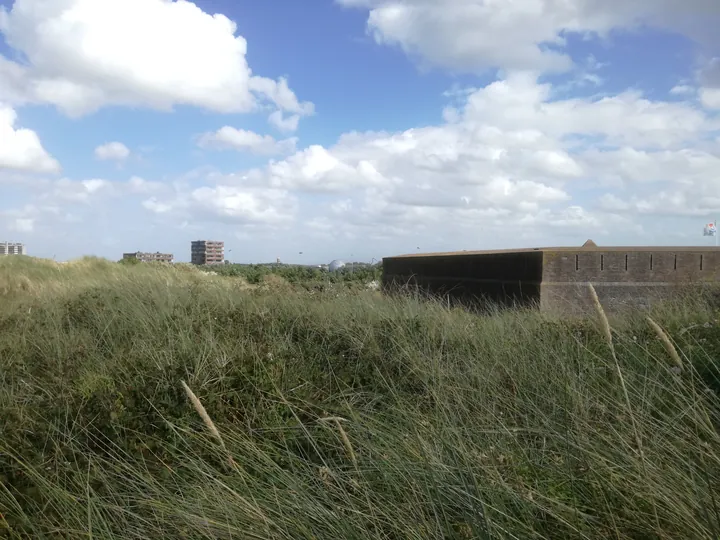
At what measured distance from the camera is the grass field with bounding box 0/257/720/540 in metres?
2.14

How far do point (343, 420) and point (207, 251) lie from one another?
4226cm

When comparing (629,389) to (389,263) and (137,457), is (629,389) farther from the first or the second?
(389,263)

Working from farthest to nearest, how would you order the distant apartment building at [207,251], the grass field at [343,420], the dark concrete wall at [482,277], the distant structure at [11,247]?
the distant apartment building at [207,251], the distant structure at [11,247], the dark concrete wall at [482,277], the grass field at [343,420]

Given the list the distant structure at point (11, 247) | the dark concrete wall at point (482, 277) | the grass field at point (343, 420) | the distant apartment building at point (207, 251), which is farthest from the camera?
the distant apartment building at point (207, 251)

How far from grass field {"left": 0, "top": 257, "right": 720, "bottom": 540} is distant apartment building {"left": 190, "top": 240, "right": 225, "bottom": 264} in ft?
115

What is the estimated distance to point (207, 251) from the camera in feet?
142

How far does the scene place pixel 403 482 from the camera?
96.3 inches

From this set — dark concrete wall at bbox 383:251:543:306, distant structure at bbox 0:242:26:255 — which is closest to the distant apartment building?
distant structure at bbox 0:242:26:255

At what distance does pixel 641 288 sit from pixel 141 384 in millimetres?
6960

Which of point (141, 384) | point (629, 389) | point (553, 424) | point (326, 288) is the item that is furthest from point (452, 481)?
point (326, 288)

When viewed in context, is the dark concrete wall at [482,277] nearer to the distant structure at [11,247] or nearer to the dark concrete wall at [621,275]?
the dark concrete wall at [621,275]

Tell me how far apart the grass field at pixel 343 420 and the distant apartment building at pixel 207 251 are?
3492 cm

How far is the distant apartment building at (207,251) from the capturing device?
43125mm

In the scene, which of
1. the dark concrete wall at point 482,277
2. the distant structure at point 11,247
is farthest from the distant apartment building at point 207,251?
the dark concrete wall at point 482,277
